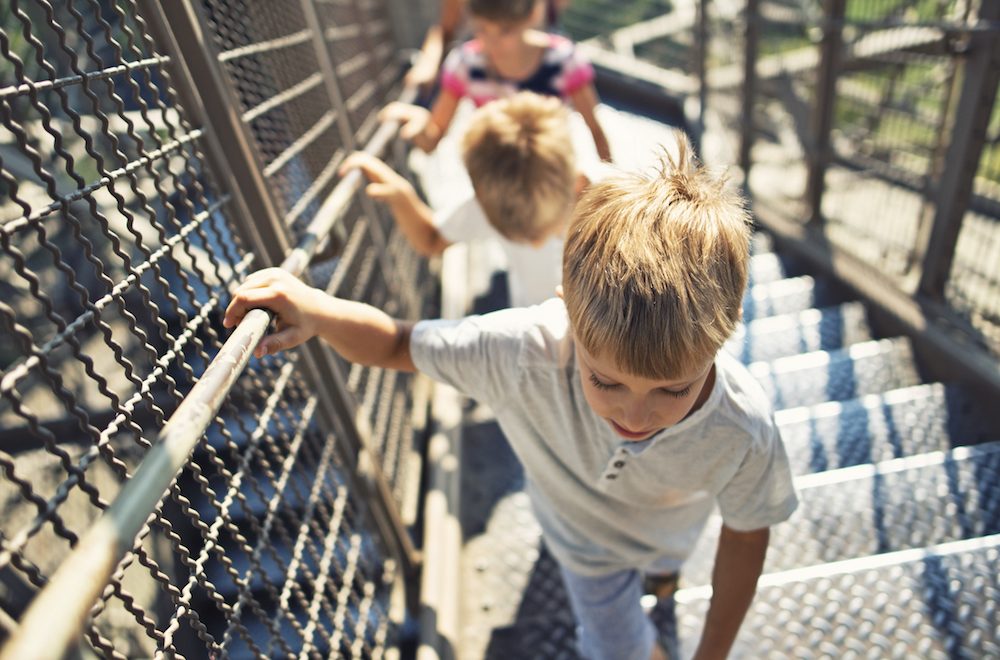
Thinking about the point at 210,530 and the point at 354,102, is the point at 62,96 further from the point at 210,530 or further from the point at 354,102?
the point at 354,102

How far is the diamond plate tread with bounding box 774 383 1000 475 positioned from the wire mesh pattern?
5.04 feet

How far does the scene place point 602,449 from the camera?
1.47 m

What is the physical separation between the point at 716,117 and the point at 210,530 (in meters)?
5.02


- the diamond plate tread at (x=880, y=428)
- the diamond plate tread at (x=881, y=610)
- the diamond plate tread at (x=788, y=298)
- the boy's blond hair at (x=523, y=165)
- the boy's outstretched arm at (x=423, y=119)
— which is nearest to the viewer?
the diamond plate tread at (x=881, y=610)

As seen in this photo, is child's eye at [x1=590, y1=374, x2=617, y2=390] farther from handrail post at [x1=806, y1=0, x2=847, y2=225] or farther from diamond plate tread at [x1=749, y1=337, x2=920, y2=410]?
handrail post at [x1=806, y1=0, x2=847, y2=225]

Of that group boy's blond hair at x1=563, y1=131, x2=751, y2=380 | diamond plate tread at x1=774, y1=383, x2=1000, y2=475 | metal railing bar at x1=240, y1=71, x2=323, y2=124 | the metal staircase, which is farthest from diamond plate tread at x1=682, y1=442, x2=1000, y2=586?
metal railing bar at x1=240, y1=71, x2=323, y2=124

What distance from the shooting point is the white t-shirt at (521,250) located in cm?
218

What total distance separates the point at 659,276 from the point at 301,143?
1403 millimetres

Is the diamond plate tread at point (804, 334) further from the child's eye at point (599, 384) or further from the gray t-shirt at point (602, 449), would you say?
the child's eye at point (599, 384)

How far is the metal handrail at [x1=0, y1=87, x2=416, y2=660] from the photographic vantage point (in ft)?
1.85

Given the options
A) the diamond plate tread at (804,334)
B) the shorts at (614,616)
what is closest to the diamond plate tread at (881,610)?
the shorts at (614,616)

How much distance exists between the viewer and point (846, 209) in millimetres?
5078

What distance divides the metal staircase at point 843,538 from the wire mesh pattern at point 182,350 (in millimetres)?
374

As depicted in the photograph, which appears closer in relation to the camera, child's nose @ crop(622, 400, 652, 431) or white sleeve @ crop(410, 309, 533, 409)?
child's nose @ crop(622, 400, 652, 431)
